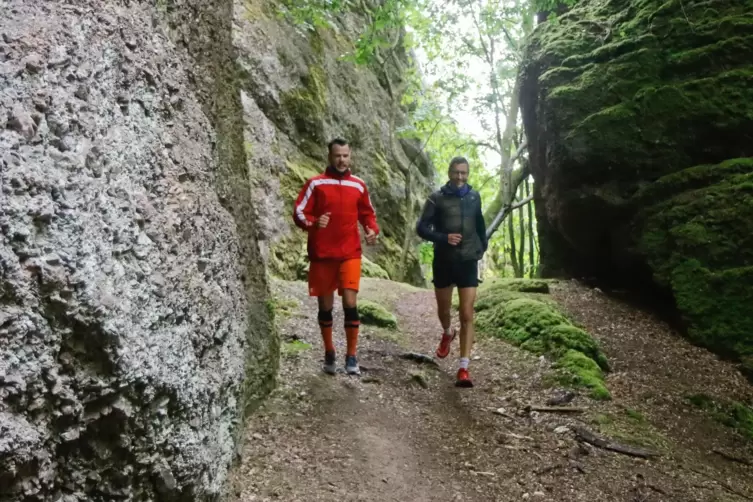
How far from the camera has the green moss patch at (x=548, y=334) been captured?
238 inches

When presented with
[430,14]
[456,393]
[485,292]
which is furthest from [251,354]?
[430,14]

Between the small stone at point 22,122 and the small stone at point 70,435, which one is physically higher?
the small stone at point 22,122

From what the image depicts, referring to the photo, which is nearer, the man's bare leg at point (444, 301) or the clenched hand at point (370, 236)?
the clenched hand at point (370, 236)

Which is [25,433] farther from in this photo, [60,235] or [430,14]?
[430,14]

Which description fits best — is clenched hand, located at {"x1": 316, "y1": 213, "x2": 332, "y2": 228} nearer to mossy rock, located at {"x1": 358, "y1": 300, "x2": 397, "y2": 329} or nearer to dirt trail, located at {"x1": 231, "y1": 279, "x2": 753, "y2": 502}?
dirt trail, located at {"x1": 231, "y1": 279, "x2": 753, "y2": 502}

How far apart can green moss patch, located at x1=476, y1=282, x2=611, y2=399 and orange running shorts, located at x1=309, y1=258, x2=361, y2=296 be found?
8.39 feet

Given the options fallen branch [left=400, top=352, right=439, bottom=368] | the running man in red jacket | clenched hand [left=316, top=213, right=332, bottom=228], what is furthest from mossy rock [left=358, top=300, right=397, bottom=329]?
clenched hand [left=316, top=213, right=332, bottom=228]

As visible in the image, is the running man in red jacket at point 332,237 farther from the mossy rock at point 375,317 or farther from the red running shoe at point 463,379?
the mossy rock at point 375,317

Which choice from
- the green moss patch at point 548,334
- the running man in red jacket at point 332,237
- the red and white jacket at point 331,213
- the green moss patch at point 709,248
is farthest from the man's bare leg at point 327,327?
the green moss patch at point 709,248

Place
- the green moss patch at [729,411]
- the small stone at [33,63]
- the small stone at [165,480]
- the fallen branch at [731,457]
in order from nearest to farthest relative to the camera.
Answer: the small stone at [33,63] → the small stone at [165,480] → the fallen branch at [731,457] → the green moss patch at [729,411]

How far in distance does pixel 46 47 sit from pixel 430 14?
1593cm

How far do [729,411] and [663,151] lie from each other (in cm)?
399

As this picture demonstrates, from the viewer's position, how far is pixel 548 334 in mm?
7031

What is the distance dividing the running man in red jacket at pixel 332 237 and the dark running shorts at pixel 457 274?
113 centimetres
